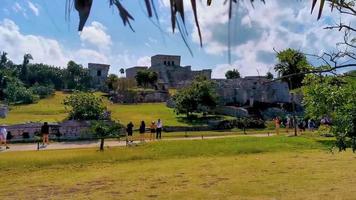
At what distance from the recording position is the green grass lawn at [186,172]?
1677 centimetres

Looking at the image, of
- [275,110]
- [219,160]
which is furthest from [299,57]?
[275,110]

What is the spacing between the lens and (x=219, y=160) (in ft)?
83.9

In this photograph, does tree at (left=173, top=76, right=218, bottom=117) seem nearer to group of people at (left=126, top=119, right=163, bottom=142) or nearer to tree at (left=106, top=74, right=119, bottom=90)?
group of people at (left=126, top=119, right=163, bottom=142)

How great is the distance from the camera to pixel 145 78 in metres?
105

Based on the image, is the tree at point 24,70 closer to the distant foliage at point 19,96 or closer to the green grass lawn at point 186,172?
the distant foliage at point 19,96

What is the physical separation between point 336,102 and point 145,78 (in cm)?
9164

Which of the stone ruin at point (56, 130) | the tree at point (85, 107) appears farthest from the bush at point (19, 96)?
the stone ruin at point (56, 130)

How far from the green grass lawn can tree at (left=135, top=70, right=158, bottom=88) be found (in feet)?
241

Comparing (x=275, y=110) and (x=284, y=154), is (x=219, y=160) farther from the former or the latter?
(x=275, y=110)

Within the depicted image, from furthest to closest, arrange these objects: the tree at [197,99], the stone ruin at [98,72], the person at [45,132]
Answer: the stone ruin at [98,72], the tree at [197,99], the person at [45,132]

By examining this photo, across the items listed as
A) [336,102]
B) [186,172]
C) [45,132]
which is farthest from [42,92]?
[336,102]

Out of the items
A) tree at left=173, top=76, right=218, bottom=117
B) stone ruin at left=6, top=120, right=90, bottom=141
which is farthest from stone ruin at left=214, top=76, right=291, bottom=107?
stone ruin at left=6, top=120, right=90, bottom=141

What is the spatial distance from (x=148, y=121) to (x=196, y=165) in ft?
95.1

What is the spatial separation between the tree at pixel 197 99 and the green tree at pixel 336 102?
145 feet
